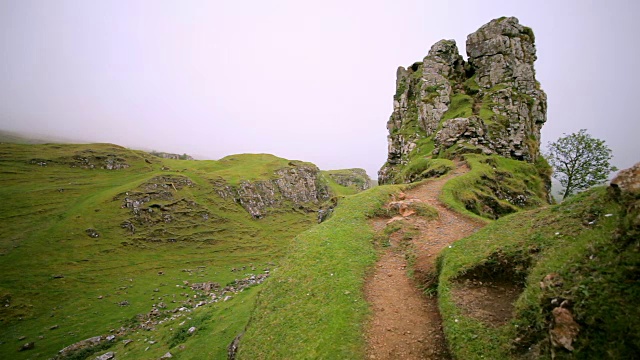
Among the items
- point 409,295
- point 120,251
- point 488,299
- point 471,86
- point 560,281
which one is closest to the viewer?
point 560,281

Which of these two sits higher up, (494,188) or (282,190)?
(494,188)

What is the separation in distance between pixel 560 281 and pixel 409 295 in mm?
8288

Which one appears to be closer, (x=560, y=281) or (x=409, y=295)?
(x=560, y=281)

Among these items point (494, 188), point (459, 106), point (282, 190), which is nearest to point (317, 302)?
point (494, 188)

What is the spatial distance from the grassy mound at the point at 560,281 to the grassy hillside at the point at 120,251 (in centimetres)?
2884

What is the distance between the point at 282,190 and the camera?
152 metres

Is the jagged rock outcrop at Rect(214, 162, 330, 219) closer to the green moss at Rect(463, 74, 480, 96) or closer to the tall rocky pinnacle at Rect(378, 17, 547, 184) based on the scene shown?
the tall rocky pinnacle at Rect(378, 17, 547, 184)

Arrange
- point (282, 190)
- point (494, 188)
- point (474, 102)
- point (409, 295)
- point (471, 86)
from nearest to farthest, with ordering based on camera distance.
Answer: point (409, 295) < point (494, 188) < point (474, 102) < point (471, 86) < point (282, 190)

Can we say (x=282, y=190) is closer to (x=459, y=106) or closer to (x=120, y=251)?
(x=120, y=251)

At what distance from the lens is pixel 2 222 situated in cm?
7462

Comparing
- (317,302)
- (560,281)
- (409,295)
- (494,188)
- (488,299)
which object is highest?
(494,188)

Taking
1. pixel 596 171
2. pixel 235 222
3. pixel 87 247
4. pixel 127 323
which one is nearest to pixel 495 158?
pixel 596 171

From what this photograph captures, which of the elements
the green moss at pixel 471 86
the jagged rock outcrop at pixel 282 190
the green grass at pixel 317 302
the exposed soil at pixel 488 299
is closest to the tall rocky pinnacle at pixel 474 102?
the green moss at pixel 471 86

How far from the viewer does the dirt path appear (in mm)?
11766
